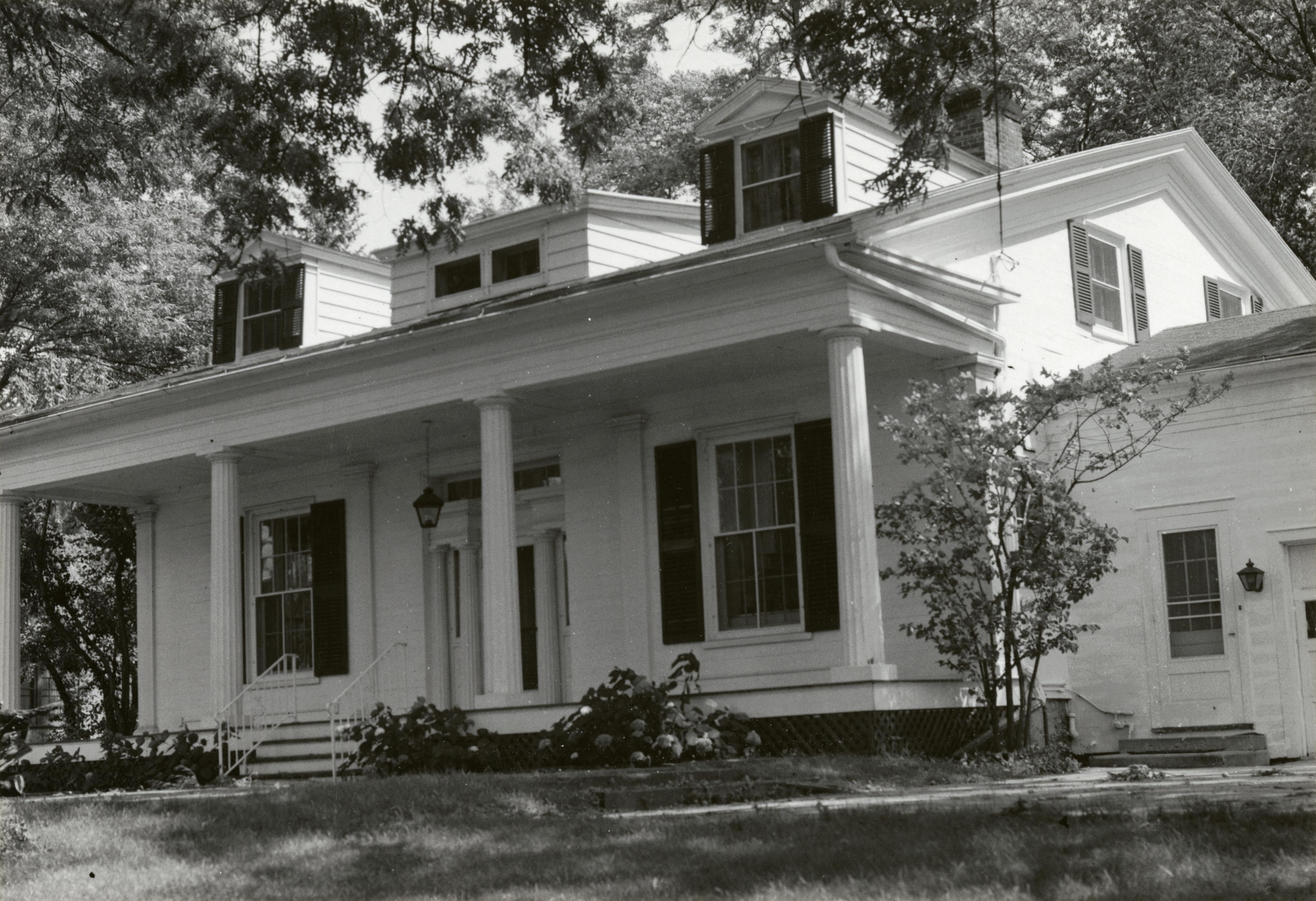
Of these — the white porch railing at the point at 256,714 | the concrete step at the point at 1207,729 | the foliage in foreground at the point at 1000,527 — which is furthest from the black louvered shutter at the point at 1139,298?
A: the white porch railing at the point at 256,714

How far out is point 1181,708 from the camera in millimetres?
16203

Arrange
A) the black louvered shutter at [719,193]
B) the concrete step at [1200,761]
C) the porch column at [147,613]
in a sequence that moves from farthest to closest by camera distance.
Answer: the porch column at [147,613] → the black louvered shutter at [719,193] → the concrete step at [1200,761]

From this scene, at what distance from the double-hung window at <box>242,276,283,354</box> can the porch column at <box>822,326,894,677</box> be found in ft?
34.3

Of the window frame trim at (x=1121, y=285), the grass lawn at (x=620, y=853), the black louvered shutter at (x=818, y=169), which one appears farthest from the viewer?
the window frame trim at (x=1121, y=285)

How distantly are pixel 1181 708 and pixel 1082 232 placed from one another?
5691 millimetres

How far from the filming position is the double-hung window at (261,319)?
22641 millimetres

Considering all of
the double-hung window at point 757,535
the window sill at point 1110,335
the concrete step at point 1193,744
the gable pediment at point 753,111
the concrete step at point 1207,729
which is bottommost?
the concrete step at point 1193,744

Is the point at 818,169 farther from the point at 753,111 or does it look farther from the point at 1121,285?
the point at 1121,285

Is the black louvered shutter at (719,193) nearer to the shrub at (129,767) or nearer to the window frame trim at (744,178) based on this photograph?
the window frame trim at (744,178)

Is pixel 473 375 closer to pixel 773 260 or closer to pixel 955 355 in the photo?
pixel 773 260

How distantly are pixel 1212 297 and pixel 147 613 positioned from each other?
15.4 metres

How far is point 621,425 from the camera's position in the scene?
18125 mm

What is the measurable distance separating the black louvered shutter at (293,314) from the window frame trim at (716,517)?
741cm

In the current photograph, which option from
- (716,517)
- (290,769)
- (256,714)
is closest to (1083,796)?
(716,517)
